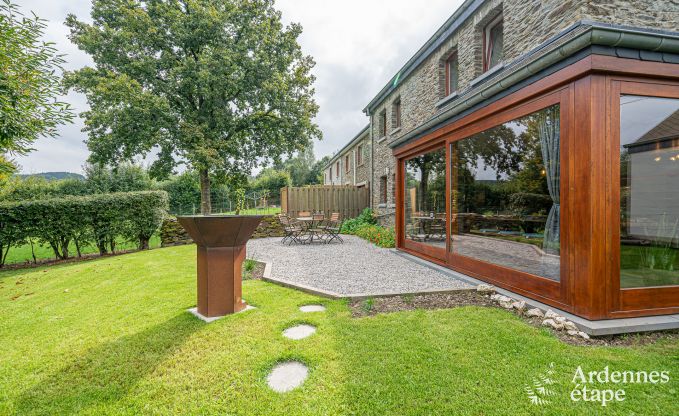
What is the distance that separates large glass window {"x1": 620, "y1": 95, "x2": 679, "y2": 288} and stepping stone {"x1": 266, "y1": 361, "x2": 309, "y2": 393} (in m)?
3.39

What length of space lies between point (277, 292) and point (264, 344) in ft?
5.41

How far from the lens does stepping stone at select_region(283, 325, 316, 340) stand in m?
2.90

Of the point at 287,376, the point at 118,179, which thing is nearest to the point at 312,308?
the point at 287,376

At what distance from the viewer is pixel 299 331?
9.91 feet

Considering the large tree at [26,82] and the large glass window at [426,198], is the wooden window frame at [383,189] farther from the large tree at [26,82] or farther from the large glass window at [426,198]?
the large tree at [26,82]

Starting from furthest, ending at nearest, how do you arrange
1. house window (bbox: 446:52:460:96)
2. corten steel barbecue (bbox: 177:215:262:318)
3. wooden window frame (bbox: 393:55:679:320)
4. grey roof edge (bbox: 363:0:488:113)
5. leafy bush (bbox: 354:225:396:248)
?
leafy bush (bbox: 354:225:396:248), house window (bbox: 446:52:460:96), grey roof edge (bbox: 363:0:488:113), corten steel barbecue (bbox: 177:215:262:318), wooden window frame (bbox: 393:55:679:320)

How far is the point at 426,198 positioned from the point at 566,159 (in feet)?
12.0

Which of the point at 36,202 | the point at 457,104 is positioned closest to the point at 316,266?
the point at 457,104

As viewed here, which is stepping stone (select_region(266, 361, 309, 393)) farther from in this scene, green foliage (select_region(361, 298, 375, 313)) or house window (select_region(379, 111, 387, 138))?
house window (select_region(379, 111, 387, 138))

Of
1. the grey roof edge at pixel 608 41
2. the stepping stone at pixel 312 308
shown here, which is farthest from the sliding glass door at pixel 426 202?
Result: the stepping stone at pixel 312 308

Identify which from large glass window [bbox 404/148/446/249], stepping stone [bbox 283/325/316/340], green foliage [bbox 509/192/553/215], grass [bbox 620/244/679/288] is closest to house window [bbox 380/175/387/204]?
large glass window [bbox 404/148/446/249]

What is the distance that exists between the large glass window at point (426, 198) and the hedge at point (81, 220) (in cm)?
822

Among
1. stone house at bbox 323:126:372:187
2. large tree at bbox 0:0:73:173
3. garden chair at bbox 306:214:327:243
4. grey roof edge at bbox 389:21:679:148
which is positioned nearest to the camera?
grey roof edge at bbox 389:21:679:148

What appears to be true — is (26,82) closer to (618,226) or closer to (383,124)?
(618,226)
